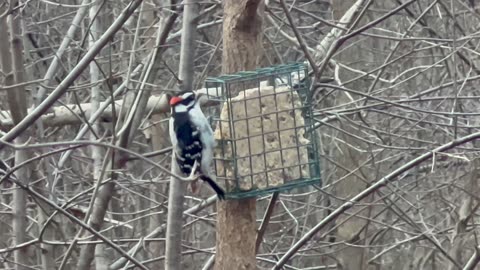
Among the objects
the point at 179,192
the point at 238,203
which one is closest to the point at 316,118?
the point at 179,192

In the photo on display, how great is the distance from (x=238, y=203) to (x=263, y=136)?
12.4 inches

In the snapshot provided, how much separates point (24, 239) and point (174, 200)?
1148mm

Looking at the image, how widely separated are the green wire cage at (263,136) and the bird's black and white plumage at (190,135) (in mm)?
54

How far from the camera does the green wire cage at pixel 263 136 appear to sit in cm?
369

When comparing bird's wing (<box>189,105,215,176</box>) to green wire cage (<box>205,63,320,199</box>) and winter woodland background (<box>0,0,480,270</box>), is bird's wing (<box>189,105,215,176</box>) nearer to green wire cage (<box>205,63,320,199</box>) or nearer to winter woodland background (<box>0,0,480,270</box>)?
green wire cage (<box>205,63,320,199</box>)

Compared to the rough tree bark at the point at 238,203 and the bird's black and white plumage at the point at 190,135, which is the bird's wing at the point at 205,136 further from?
the rough tree bark at the point at 238,203

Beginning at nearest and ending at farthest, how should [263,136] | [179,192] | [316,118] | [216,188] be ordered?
[216,188] → [263,136] → [179,192] → [316,118]

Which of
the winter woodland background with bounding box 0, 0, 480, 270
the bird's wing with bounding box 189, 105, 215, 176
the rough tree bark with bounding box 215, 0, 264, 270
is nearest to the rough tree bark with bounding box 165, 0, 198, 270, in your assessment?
the winter woodland background with bounding box 0, 0, 480, 270

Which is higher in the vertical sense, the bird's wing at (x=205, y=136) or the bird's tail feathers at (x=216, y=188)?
the bird's wing at (x=205, y=136)

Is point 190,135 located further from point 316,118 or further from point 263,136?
point 316,118

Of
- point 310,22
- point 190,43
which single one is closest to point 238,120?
point 190,43

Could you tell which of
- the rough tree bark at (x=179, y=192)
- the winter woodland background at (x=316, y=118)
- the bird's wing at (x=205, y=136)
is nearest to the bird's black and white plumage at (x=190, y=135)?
the bird's wing at (x=205, y=136)

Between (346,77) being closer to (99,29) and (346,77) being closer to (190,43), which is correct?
(99,29)

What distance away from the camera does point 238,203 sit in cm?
362
